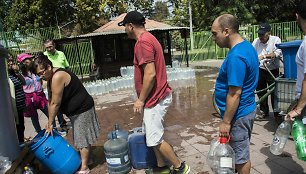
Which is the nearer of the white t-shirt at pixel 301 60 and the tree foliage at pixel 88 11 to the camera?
the white t-shirt at pixel 301 60

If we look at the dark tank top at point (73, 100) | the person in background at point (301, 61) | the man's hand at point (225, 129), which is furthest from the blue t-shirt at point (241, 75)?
the dark tank top at point (73, 100)

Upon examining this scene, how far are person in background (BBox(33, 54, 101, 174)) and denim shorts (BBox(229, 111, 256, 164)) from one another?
2.04 m

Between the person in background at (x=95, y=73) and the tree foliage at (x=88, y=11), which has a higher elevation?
the tree foliage at (x=88, y=11)

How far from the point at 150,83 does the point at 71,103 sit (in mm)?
1276

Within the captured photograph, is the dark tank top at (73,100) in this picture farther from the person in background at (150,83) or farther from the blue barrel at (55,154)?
the person in background at (150,83)

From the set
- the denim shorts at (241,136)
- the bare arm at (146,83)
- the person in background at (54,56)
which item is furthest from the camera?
the person in background at (54,56)

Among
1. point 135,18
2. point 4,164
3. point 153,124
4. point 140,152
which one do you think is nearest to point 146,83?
point 153,124

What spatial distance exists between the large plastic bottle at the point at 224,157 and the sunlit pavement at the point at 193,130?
109 cm

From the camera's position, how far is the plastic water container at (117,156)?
3.79m

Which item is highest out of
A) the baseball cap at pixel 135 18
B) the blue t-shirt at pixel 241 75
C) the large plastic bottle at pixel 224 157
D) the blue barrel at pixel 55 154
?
the baseball cap at pixel 135 18

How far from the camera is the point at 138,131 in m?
4.03

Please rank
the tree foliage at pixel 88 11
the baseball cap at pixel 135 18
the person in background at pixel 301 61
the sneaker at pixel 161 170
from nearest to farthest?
1. the person in background at pixel 301 61
2. the baseball cap at pixel 135 18
3. the sneaker at pixel 161 170
4. the tree foliage at pixel 88 11

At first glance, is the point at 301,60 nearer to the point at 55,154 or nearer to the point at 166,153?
the point at 166,153

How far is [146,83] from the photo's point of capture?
320cm
